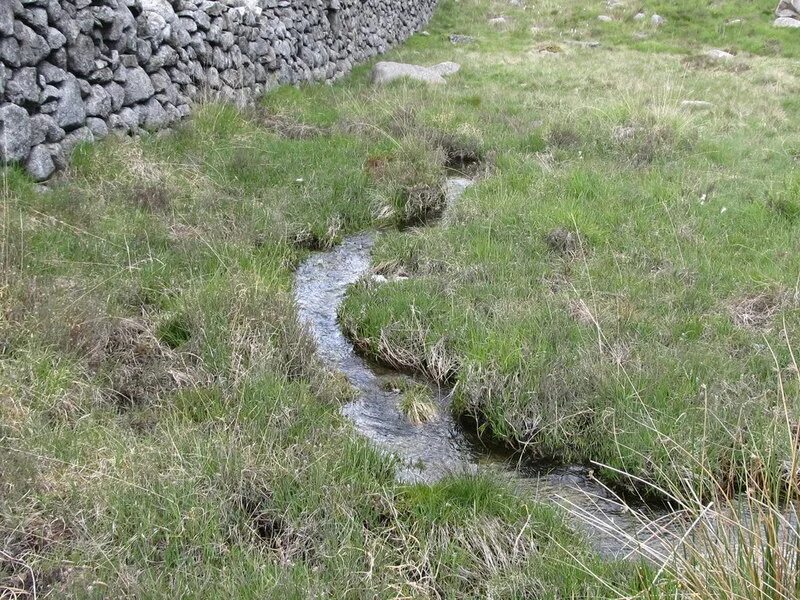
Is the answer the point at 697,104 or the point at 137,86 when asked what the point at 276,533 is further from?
the point at 697,104

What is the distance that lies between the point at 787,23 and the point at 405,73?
41.7 ft

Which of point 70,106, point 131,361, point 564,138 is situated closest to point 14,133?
point 70,106

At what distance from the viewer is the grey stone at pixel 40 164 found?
21.0 feet

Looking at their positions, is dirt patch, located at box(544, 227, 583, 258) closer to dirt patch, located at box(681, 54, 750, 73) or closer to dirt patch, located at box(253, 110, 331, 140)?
dirt patch, located at box(253, 110, 331, 140)

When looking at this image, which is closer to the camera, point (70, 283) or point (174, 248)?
point (70, 283)

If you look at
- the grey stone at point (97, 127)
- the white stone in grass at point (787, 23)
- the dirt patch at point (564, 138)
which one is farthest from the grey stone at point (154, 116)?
the white stone in grass at point (787, 23)

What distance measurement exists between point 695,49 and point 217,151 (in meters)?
15.4

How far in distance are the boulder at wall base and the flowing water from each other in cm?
856

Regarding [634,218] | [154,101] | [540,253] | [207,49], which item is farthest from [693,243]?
[207,49]

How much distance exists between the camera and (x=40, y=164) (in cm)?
647

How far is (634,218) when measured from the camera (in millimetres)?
7246

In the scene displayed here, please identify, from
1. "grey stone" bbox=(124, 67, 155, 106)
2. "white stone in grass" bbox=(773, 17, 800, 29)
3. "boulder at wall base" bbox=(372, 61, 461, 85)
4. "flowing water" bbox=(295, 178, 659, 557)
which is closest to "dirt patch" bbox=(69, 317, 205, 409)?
"flowing water" bbox=(295, 178, 659, 557)

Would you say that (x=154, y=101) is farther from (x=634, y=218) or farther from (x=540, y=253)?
(x=634, y=218)

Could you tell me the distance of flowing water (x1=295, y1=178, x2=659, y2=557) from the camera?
12.2 ft
